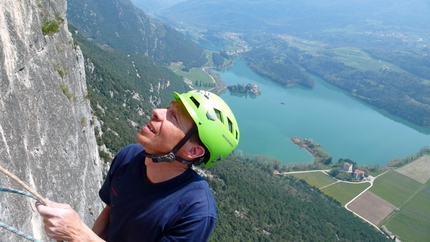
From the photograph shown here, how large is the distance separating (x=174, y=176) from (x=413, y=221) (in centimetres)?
6538

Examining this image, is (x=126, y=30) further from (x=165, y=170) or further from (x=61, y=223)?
(x=61, y=223)

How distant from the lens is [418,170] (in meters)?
68.4

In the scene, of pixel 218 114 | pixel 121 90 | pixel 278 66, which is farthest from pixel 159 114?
pixel 278 66

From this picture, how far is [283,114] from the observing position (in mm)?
86500

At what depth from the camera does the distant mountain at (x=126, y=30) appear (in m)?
98.7

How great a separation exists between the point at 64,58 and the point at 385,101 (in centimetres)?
11981

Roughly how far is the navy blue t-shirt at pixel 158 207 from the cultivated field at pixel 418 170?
3042 inches

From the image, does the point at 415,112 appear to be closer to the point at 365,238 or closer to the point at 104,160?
the point at 365,238

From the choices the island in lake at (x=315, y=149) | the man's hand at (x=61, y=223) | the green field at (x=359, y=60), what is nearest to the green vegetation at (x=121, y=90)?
the man's hand at (x=61, y=223)

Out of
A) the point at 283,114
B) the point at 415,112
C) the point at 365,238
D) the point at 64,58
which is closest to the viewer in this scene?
the point at 64,58

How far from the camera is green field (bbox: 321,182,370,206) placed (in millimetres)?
56812

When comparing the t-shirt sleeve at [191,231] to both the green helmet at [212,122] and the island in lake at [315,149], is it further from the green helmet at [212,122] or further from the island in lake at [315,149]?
the island in lake at [315,149]

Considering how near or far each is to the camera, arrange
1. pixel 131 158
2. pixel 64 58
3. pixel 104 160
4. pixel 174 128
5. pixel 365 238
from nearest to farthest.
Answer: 1. pixel 174 128
2. pixel 131 158
3. pixel 64 58
4. pixel 104 160
5. pixel 365 238

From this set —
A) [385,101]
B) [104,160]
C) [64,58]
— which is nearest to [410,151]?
[385,101]
